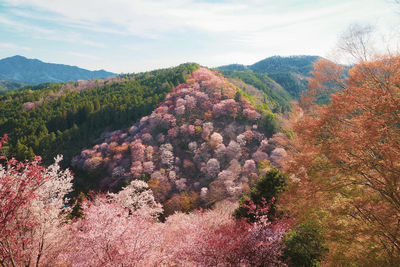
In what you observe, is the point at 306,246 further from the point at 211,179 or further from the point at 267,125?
the point at 267,125

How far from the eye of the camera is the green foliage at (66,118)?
52.8 metres

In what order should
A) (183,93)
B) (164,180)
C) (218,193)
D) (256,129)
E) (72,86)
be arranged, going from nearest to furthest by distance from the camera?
1. (218,193)
2. (164,180)
3. (256,129)
4. (183,93)
5. (72,86)

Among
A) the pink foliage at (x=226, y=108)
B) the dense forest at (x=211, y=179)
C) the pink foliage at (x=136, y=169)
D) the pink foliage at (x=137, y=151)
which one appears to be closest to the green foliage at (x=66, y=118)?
the dense forest at (x=211, y=179)

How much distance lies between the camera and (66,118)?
67625 millimetres

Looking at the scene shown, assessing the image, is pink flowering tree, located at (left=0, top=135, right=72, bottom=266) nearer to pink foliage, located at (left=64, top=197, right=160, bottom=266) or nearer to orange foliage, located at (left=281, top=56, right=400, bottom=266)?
pink foliage, located at (left=64, top=197, right=160, bottom=266)

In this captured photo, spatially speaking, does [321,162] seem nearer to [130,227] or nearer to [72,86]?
[130,227]

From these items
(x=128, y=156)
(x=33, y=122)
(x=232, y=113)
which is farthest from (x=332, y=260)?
(x=33, y=122)

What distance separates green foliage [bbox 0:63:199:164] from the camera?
52.8 meters

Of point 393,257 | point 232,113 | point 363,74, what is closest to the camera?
point 393,257

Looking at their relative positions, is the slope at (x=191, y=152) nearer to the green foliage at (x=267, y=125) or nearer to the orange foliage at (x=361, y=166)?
the green foliage at (x=267, y=125)

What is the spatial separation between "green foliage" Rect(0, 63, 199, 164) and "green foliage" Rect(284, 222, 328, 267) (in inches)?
1967

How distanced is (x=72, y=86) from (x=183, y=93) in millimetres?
77195

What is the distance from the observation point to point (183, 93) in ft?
177

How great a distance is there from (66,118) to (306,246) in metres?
77.9
